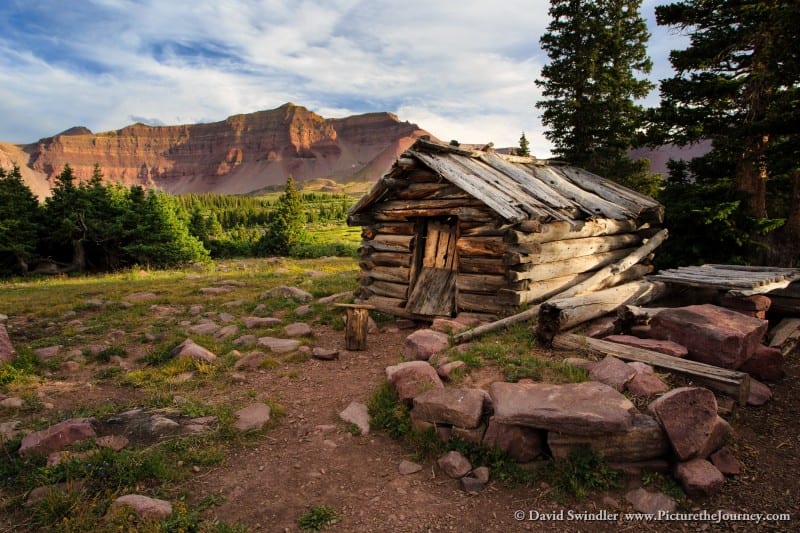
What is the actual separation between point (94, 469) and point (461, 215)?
24.3ft

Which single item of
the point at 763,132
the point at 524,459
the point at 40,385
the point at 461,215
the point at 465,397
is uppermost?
the point at 763,132

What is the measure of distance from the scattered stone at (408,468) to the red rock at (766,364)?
4.94 m

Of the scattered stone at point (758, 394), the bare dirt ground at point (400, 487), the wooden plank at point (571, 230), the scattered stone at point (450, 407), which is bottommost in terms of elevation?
the bare dirt ground at point (400, 487)

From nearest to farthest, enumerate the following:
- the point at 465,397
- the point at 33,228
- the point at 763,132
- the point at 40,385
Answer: the point at 465,397, the point at 40,385, the point at 763,132, the point at 33,228

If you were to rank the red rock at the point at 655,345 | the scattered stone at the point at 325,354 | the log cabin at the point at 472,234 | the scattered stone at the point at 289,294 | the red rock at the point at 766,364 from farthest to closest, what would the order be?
the scattered stone at the point at 289,294 → the log cabin at the point at 472,234 → the scattered stone at the point at 325,354 → the red rock at the point at 766,364 → the red rock at the point at 655,345

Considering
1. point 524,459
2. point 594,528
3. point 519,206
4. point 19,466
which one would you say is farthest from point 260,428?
point 519,206

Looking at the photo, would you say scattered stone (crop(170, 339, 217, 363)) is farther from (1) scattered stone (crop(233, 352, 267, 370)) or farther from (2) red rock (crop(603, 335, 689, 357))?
(2) red rock (crop(603, 335, 689, 357))

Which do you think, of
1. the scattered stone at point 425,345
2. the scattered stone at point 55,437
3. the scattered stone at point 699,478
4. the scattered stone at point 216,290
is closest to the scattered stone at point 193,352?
the scattered stone at point 55,437

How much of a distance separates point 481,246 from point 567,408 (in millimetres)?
5202

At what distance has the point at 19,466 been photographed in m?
4.47

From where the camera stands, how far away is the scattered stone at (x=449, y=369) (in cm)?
592

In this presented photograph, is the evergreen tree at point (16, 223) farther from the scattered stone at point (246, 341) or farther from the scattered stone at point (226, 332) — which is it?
the scattered stone at point (246, 341)

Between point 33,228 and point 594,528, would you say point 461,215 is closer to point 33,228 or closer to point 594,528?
point 594,528

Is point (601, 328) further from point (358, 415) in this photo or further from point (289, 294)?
point (289, 294)
